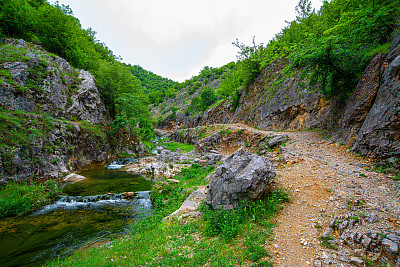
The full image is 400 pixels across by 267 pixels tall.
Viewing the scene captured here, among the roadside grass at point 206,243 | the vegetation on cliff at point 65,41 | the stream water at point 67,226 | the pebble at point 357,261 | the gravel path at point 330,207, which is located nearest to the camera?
the pebble at point 357,261

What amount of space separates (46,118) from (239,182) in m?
19.2

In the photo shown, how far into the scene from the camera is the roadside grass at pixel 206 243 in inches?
161

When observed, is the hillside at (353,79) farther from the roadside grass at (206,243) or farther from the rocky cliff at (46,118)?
the rocky cliff at (46,118)

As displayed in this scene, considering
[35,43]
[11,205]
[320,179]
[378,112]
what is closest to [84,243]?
[11,205]

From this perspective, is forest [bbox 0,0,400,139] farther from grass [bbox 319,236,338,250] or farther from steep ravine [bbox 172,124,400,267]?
grass [bbox 319,236,338,250]

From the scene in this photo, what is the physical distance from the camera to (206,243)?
475 centimetres

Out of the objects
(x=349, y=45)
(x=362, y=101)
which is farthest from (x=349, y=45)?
(x=362, y=101)

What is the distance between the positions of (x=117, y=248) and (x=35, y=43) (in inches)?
1263

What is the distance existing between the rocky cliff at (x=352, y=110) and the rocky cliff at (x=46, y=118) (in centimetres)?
1937

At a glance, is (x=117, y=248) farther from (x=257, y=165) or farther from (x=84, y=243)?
(x=257, y=165)

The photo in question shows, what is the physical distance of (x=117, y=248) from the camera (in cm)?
558

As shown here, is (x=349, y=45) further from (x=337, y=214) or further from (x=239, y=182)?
(x=239, y=182)

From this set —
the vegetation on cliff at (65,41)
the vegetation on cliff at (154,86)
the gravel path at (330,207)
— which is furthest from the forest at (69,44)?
the vegetation on cliff at (154,86)

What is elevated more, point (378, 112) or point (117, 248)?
point (378, 112)
